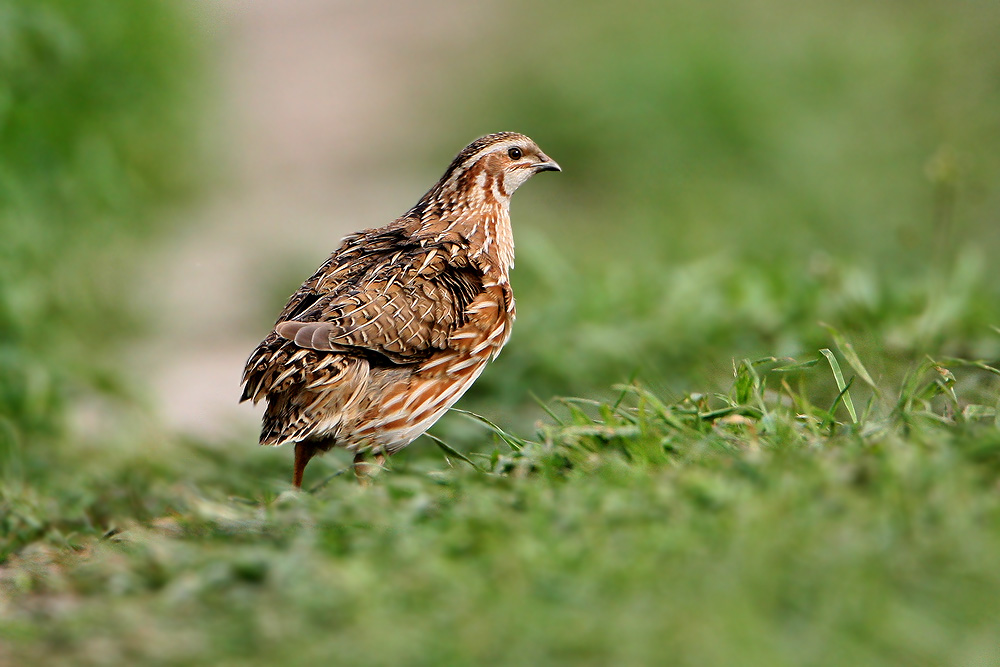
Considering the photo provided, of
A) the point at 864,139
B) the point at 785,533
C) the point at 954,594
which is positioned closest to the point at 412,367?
the point at 785,533

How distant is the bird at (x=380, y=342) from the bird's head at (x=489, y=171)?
251mm

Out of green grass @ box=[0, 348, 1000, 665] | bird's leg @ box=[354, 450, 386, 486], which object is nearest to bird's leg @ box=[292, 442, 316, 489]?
bird's leg @ box=[354, 450, 386, 486]

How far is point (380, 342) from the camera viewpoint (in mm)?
4996

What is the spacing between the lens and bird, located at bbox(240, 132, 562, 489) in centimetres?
492

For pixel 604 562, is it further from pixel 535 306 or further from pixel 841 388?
pixel 535 306

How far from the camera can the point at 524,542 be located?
3592 mm

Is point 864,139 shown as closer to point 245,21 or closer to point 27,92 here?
point 27,92

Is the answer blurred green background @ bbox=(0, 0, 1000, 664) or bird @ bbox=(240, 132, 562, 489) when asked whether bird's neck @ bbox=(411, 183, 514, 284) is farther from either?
blurred green background @ bbox=(0, 0, 1000, 664)

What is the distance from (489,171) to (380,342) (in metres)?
1.39

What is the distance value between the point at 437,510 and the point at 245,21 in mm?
17320

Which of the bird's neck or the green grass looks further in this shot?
the bird's neck

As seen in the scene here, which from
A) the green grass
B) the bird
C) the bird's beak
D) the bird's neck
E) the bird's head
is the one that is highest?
the bird's beak

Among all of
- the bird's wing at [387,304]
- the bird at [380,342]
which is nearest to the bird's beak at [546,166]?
the bird at [380,342]

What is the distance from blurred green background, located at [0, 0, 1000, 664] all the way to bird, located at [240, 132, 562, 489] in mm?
302
